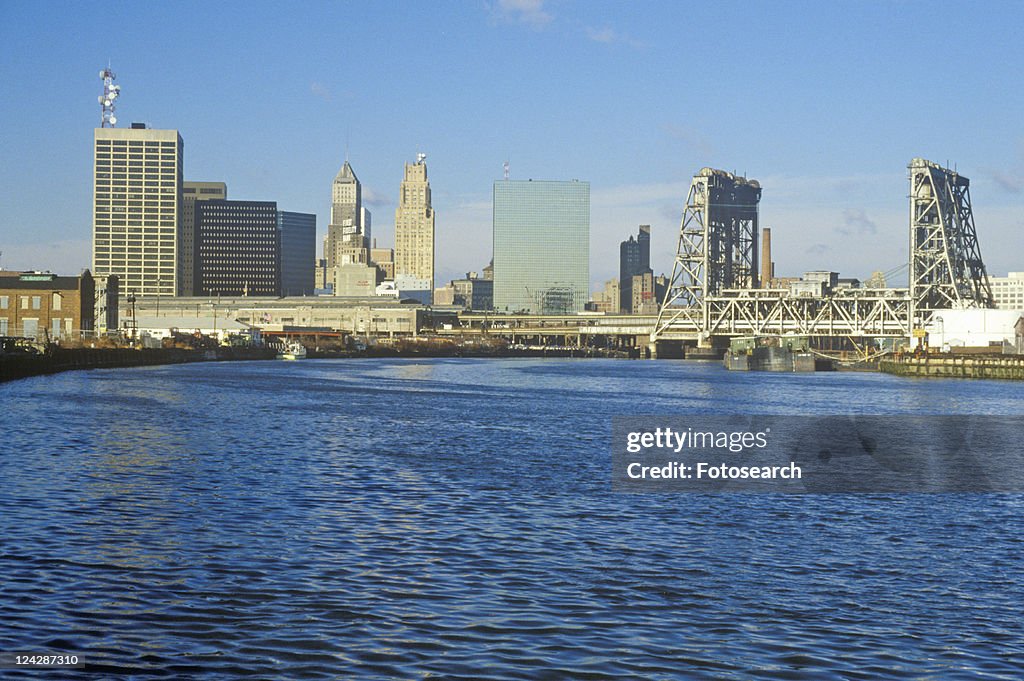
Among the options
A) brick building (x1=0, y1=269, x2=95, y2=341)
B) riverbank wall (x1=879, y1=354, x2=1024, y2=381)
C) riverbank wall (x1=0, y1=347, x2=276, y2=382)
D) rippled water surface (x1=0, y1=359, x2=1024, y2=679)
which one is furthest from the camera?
brick building (x1=0, y1=269, x2=95, y2=341)

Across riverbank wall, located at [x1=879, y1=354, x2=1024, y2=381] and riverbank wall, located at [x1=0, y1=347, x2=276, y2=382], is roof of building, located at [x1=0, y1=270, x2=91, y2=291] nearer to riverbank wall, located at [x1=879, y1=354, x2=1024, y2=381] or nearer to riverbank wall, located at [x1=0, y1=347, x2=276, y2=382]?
riverbank wall, located at [x1=0, y1=347, x2=276, y2=382]

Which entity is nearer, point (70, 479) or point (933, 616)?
point (933, 616)

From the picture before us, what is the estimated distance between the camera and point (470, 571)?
23.1 m

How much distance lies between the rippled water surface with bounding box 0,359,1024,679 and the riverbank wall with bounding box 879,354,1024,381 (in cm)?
11778

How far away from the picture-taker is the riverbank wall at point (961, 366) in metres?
150

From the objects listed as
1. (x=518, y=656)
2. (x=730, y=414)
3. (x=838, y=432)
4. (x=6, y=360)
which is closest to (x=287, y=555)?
(x=518, y=656)

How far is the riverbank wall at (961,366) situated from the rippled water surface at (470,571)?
117781 millimetres

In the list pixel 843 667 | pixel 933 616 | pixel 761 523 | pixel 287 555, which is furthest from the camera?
pixel 761 523

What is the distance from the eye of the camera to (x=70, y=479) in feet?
115

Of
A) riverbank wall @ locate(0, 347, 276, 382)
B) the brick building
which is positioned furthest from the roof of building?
riverbank wall @ locate(0, 347, 276, 382)

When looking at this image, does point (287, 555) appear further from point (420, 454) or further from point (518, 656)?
point (420, 454)

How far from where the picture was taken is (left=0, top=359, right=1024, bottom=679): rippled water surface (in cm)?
1742

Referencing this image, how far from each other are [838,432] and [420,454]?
962 inches

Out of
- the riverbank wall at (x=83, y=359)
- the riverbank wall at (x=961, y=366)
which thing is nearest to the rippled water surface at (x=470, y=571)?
the riverbank wall at (x=83, y=359)
